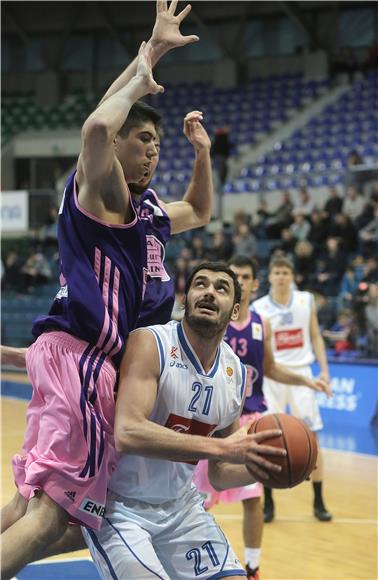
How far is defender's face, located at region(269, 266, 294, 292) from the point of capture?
812 cm

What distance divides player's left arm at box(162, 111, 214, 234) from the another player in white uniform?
77 centimetres

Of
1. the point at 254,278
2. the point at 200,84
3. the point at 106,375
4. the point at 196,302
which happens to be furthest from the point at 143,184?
the point at 200,84

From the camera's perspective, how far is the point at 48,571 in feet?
18.9

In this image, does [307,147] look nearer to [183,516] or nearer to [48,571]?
[48,571]

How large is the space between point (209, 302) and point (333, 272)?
11004mm

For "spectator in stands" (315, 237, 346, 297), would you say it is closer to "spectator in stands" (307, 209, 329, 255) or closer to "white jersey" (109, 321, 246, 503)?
"spectator in stands" (307, 209, 329, 255)

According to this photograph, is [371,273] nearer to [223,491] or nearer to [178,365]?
[223,491]

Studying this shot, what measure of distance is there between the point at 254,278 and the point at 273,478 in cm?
349

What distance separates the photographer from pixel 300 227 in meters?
15.9

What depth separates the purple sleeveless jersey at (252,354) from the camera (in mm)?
6383

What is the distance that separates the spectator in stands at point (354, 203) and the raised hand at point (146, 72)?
1195 cm

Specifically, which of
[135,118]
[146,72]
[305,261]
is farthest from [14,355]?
[305,261]

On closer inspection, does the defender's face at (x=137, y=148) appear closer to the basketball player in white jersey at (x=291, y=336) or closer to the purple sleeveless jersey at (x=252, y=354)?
the purple sleeveless jersey at (x=252, y=354)

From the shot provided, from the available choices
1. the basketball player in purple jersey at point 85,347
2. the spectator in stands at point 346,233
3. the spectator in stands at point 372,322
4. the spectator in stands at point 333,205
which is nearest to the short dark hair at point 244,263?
the basketball player in purple jersey at point 85,347
